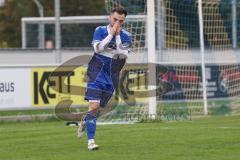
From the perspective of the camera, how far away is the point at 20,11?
2586 inches

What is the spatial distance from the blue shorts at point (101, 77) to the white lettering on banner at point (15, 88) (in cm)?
1028

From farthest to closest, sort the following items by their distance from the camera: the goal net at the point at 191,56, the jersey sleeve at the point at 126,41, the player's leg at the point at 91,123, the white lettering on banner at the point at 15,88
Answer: the goal net at the point at 191,56 → the white lettering on banner at the point at 15,88 → the jersey sleeve at the point at 126,41 → the player's leg at the point at 91,123

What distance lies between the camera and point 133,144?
13.5 m

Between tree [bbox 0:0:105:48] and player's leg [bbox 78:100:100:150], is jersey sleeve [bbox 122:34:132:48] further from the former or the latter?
tree [bbox 0:0:105:48]

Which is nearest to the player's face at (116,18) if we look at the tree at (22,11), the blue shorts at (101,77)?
the blue shorts at (101,77)

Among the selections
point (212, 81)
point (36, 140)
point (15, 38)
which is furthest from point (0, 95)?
point (15, 38)

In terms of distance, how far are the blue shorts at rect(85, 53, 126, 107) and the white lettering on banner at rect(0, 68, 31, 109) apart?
10275mm

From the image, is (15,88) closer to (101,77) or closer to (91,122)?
(101,77)

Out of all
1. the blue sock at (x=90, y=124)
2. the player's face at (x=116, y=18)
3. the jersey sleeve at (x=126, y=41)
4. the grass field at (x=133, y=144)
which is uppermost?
the player's face at (x=116, y=18)

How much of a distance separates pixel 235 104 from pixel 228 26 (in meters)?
2.33

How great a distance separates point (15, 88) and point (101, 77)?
1062 cm

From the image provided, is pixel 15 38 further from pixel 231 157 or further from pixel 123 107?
pixel 231 157

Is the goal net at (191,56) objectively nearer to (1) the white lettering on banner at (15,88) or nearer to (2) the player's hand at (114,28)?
(1) the white lettering on banner at (15,88)

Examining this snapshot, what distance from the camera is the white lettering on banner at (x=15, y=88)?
23422mm
